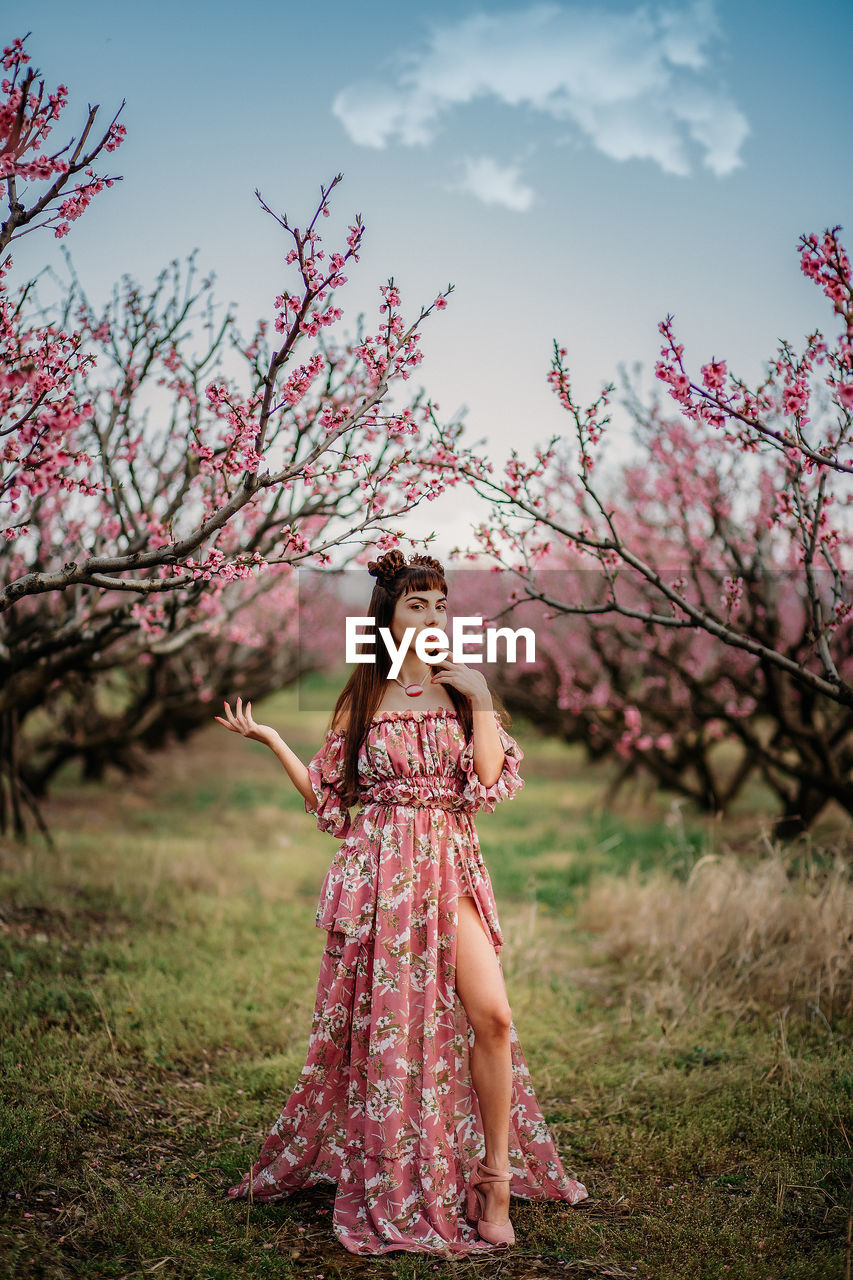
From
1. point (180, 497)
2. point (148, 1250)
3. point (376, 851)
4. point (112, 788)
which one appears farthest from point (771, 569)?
point (112, 788)

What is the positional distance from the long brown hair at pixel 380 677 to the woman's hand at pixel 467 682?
0.41 ft

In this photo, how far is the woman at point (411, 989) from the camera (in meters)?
2.86

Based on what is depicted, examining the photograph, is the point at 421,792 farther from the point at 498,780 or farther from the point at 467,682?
the point at 467,682

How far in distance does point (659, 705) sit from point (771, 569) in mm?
2646

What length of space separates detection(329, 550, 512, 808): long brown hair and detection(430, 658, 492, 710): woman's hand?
125mm

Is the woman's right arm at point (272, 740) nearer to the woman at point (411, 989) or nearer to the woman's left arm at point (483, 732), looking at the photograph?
the woman at point (411, 989)

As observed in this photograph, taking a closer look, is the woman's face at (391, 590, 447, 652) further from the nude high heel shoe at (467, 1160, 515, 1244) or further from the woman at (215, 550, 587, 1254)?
the nude high heel shoe at (467, 1160, 515, 1244)

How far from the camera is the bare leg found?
9.43 ft

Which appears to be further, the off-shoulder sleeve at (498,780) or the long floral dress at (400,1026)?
the off-shoulder sleeve at (498,780)

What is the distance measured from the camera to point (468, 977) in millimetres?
2912

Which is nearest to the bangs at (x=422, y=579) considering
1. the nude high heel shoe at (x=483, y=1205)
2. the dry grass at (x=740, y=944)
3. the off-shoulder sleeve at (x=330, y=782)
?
the off-shoulder sleeve at (x=330, y=782)

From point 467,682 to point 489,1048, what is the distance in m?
1.14

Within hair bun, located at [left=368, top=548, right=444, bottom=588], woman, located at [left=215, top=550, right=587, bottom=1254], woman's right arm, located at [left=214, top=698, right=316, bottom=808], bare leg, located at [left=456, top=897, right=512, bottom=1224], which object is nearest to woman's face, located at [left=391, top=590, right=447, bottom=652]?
woman, located at [left=215, top=550, right=587, bottom=1254]

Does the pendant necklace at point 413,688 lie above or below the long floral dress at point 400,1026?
above
